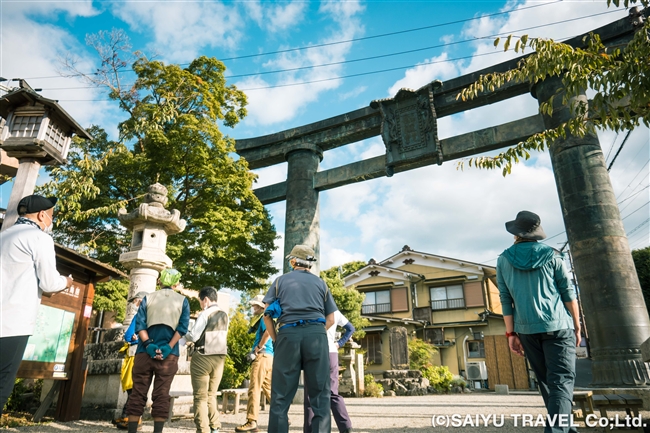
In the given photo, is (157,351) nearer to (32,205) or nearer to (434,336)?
(32,205)

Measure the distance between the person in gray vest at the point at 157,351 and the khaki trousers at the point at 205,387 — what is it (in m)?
0.32

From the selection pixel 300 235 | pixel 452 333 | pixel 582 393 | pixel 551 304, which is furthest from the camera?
pixel 452 333

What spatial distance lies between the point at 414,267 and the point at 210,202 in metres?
17.2

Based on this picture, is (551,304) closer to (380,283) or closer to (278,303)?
(278,303)

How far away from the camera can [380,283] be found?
26.7 m

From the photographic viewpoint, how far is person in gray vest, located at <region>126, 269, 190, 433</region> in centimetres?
398

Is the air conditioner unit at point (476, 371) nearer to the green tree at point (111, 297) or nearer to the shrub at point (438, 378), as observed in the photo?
the shrub at point (438, 378)

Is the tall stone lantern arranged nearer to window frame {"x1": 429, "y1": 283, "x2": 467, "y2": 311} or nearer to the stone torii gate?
the stone torii gate

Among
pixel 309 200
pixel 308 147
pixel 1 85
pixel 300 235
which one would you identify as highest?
pixel 1 85

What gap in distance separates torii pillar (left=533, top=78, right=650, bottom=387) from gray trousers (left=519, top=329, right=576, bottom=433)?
4793 millimetres

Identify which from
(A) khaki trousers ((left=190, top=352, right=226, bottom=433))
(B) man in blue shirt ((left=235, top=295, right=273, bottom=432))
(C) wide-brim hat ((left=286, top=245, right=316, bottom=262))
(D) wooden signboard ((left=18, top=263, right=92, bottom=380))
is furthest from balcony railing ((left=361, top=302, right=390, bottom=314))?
(C) wide-brim hat ((left=286, top=245, right=316, bottom=262))

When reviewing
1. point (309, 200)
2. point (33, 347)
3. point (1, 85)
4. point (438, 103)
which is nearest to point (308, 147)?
point (309, 200)

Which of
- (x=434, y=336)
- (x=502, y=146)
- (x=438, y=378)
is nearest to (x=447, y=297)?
(x=434, y=336)

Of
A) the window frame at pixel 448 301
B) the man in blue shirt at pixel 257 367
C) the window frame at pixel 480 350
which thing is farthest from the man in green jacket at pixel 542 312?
the window frame at pixel 448 301
